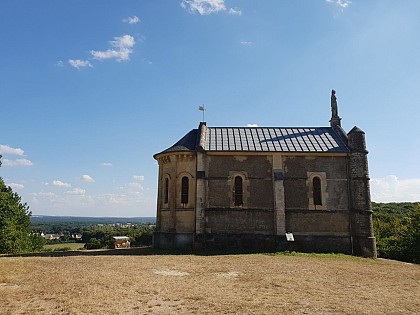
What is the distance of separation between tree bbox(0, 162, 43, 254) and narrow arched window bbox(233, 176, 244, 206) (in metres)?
20.1

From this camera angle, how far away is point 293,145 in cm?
2386

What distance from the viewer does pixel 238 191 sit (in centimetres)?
2289

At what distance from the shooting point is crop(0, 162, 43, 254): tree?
29109 millimetres

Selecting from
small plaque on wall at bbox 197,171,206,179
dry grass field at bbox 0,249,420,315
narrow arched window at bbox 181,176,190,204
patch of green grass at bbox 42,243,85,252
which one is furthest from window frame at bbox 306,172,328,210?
patch of green grass at bbox 42,243,85,252

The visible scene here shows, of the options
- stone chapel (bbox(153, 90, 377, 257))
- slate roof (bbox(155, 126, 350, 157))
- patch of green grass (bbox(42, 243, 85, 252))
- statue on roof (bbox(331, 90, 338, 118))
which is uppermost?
statue on roof (bbox(331, 90, 338, 118))

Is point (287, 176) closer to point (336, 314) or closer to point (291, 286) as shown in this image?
point (291, 286)

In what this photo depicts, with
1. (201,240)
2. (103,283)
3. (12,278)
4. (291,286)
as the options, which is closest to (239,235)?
(201,240)

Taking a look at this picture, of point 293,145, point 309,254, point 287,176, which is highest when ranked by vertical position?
point 293,145

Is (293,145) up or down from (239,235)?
up

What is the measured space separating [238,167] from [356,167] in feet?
26.6

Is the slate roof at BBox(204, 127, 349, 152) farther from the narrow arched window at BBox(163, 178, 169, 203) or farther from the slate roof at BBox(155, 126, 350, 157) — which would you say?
the narrow arched window at BBox(163, 178, 169, 203)

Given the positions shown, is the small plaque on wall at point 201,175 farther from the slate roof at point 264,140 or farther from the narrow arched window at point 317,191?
the narrow arched window at point 317,191

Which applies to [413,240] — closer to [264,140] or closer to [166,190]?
[264,140]

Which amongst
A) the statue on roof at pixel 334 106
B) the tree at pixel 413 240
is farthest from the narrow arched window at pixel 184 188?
the tree at pixel 413 240
